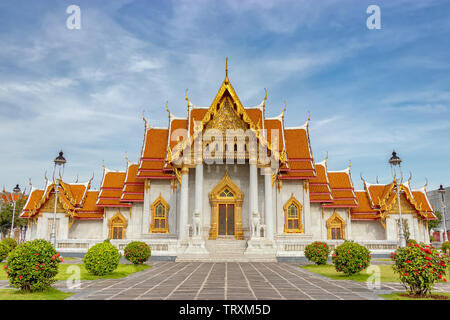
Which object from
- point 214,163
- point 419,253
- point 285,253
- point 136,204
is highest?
point 214,163

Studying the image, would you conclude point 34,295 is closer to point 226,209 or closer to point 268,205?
point 268,205

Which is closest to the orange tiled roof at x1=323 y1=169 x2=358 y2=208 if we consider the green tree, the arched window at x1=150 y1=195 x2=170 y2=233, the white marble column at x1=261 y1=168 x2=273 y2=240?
the white marble column at x1=261 y1=168 x2=273 y2=240

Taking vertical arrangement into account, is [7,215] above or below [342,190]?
below

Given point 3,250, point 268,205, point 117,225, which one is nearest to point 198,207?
point 268,205

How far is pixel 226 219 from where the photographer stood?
76.3 ft

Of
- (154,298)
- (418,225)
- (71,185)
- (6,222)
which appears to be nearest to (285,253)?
(154,298)

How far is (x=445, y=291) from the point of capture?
884 centimetres

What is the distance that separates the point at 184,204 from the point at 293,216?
8284 mm

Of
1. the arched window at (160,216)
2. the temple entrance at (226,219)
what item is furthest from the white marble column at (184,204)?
the arched window at (160,216)

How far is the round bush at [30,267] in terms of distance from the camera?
8055 millimetres

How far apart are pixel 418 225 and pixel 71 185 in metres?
29.1

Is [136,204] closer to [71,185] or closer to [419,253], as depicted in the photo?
[71,185]

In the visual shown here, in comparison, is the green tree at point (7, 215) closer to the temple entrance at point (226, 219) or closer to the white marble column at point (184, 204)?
the white marble column at point (184, 204)

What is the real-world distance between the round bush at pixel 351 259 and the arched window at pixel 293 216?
12488 mm
